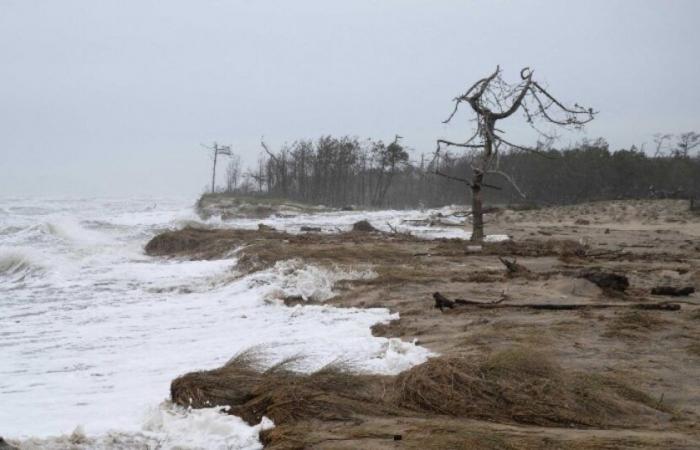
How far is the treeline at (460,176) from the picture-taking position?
139 ft

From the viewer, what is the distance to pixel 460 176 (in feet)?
200

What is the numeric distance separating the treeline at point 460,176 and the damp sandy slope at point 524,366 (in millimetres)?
20387

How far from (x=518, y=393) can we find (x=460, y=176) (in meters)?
58.2

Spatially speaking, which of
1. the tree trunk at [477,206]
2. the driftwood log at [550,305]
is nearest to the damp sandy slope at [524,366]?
the driftwood log at [550,305]

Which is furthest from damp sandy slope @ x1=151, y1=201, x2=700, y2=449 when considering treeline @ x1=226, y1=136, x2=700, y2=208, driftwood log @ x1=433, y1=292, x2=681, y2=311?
treeline @ x1=226, y1=136, x2=700, y2=208

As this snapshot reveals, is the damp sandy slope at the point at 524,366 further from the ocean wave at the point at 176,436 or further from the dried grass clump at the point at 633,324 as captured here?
the ocean wave at the point at 176,436

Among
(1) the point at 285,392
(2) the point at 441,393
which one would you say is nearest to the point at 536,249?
(2) the point at 441,393

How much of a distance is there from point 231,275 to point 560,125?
333 inches

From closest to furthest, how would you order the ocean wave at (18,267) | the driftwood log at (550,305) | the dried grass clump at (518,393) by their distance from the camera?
the dried grass clump at (518,393), the driftwood log at (550,305), the ocean wave at (18,267)

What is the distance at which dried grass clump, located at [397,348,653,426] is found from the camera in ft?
12.2

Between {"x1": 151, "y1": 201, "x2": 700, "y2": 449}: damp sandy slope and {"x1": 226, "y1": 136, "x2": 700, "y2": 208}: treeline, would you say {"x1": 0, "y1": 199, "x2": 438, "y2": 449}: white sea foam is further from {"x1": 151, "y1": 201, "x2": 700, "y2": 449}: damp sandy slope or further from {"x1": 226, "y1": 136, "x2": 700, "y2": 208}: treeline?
{"x1": 226, "y1": 136, "x2": 700, "y2": 208}: treeline

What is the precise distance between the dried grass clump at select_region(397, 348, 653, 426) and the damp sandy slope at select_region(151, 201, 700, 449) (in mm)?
11

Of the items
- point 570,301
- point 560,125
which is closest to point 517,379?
point 570,301

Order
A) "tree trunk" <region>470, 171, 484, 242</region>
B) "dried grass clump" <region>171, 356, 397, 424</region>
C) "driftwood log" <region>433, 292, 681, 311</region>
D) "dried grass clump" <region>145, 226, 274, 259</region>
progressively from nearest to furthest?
"dried grass clump" <region>171, 356, 397, 424</region> → "driftwood log" <region>433, 292, 681, 311</region> → "tree trunk" <region>470, 171, 484, 242</region> → "dried grass clump" <region>145, 226, 274, 259</region>
